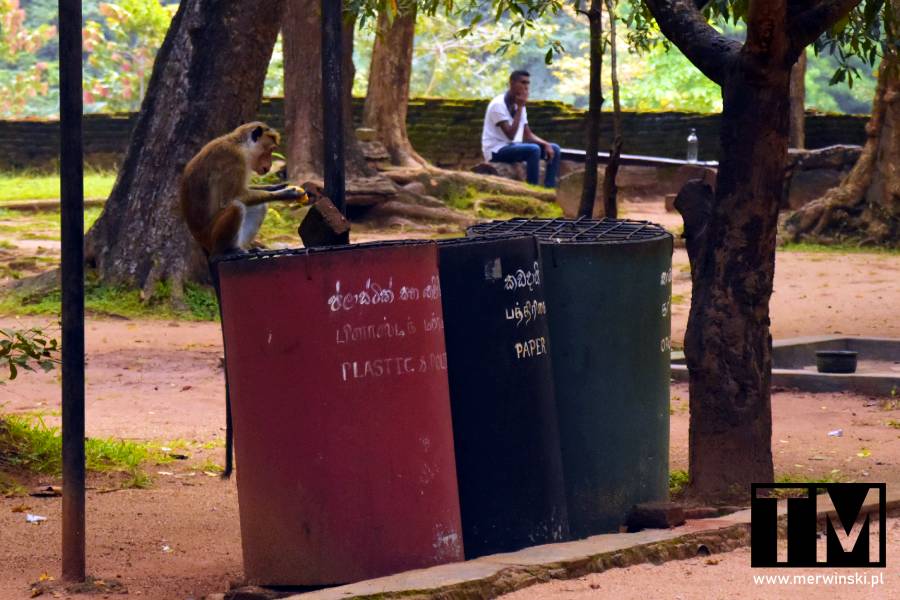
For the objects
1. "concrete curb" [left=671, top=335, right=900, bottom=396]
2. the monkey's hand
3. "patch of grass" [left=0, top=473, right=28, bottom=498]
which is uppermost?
the monkey's hand

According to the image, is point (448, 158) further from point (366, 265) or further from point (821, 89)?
point (821, 89)

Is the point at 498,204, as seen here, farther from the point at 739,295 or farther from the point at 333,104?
the point at 333,104

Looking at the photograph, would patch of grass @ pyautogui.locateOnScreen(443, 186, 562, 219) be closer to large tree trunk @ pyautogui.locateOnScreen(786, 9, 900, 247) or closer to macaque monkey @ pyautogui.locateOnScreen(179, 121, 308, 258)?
large tree trunk @ pyautogui.locateOnScreen(786, 9, 900, 247)

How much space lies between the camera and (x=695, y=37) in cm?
602

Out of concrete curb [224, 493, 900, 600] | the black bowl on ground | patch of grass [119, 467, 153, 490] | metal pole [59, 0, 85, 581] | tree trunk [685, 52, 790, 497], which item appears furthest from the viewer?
the black bowl on ground

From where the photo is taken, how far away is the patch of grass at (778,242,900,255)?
1598cm

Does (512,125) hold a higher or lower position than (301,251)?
higher

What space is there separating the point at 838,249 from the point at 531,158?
217 inches

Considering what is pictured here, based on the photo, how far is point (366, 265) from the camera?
4246 millimetres

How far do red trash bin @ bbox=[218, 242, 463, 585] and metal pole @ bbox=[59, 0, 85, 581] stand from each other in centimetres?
65

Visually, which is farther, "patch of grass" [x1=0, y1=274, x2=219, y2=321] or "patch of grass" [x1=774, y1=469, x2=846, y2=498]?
"patch of grass" [x1=0, y1=274, x2=219, y2=321]

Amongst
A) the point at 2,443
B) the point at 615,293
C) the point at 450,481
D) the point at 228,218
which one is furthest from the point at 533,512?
the point at 2,443

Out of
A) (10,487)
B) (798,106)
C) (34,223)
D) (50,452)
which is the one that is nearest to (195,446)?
(50,452)

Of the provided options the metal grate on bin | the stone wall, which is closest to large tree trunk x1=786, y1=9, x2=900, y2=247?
the stone wall
